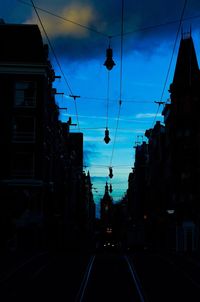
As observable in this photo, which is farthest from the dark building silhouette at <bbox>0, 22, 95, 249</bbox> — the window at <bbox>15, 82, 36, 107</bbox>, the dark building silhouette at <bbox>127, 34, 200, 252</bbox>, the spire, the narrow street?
the spire

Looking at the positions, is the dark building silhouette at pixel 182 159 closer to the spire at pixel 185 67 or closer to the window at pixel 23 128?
the spire at pixel 185 67

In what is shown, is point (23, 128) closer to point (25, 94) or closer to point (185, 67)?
point (25, 94)

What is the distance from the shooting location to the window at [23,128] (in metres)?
61.0

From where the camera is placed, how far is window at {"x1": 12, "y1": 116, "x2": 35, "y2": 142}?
61.0m

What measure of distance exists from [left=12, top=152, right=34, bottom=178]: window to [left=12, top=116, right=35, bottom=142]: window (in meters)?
1.51

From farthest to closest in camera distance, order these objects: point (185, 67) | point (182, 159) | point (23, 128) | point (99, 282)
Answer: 1. point (185, 67)
2. point (182, 159)
3. point (23, 128)
4. point (99, 282)

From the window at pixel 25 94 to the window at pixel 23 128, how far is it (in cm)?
135

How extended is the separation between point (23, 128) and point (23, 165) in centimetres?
357

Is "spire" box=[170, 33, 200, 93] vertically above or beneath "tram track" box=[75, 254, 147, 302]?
above

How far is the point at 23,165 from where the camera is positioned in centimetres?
6109

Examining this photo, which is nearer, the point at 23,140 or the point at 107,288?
the point at 107,288

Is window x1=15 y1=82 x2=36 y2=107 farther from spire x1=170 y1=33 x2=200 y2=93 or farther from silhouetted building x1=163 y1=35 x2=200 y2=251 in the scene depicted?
spire x1=170 y1=33 x2=200 y2=93

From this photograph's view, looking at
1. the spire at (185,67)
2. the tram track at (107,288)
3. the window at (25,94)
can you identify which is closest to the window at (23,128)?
the window at (25,94)

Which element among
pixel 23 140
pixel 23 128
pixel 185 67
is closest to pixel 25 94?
pixel 23 128
